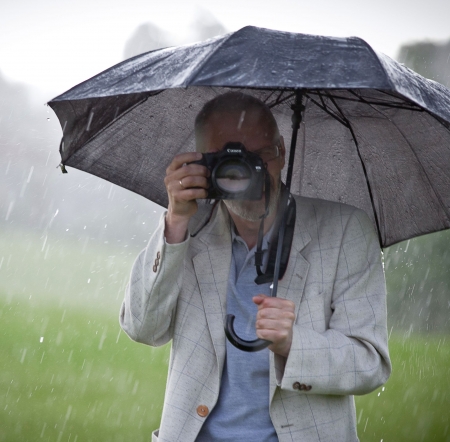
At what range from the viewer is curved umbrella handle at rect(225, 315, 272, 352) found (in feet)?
5.72

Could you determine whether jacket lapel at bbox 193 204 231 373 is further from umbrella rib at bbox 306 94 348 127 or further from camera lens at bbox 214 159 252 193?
umbrella rib at bbox 306 94 348 127

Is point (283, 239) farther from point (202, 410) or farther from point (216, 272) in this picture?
point (202, 410)

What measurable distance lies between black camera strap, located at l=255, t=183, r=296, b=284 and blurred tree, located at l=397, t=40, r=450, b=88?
785 centimetres

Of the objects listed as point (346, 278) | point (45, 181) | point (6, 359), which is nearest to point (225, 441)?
point (346, 278)

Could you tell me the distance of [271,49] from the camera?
1681 mm

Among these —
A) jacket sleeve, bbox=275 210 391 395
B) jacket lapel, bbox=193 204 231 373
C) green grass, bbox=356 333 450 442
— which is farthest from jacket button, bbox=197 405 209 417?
green grass, bbox=356 333 450 442

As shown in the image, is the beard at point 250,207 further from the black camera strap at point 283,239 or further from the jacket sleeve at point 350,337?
the jacket sleeve at point 350,337

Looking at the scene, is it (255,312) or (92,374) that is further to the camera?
(92,374)

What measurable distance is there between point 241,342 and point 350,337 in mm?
343

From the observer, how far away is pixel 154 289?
1938 millimetres

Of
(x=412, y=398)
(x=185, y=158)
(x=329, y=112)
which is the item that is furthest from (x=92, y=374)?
(x=185, y=158)

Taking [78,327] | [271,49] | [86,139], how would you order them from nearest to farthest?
1. [271,49]
2. [86,139]
3. [78,327]

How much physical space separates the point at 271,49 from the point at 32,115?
1308 cm

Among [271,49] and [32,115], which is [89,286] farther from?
[271,49]
